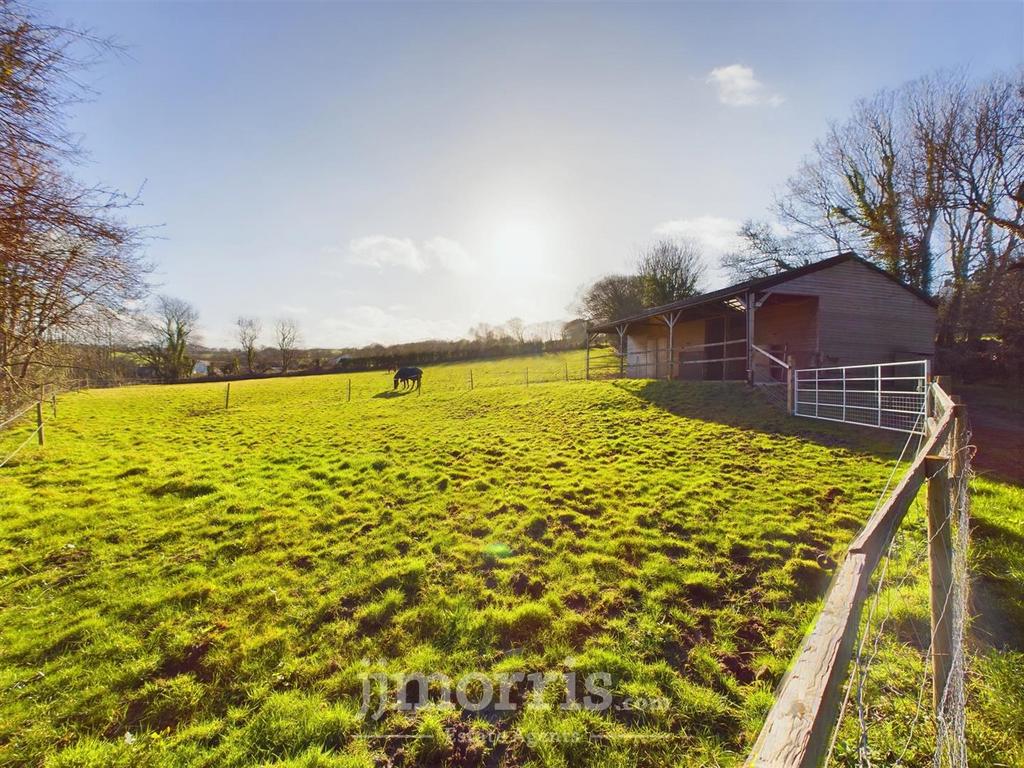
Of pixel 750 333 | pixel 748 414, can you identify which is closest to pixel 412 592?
pixel 748 414

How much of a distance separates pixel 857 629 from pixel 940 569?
7.07 ft

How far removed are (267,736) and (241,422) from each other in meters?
14.0

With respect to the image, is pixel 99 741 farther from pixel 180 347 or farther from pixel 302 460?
pixel 180 347

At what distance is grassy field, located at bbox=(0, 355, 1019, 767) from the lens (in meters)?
2.51

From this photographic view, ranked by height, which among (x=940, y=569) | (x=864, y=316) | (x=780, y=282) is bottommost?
(x=940, y=569)

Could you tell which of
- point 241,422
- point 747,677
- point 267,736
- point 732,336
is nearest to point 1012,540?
point 747,677

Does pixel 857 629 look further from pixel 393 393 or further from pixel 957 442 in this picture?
pixel 393 393

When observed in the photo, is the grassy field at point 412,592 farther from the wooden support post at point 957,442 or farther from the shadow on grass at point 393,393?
the shadow on grass at point 393,393

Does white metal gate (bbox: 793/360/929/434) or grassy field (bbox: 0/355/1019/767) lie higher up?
white metal gate (bbox: 793/360/929/434)

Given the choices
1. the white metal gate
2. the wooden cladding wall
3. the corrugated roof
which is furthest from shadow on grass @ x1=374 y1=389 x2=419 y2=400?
the wooden cladding wall

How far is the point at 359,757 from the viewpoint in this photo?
233cm

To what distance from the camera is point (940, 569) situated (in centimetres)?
267

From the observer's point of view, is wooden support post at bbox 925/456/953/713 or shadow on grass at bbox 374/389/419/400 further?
shadow on grass at bbox 374/389/419/400

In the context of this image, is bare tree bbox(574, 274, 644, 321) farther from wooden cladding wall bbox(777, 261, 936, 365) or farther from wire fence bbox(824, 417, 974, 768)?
wire fence bbox(824, 417, 974, 768)
